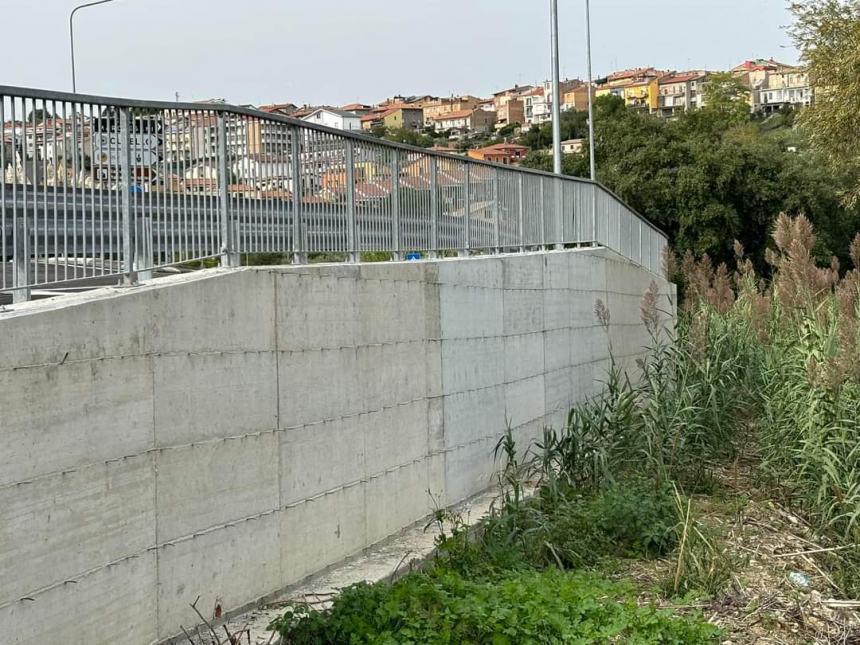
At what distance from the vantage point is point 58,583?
527cm

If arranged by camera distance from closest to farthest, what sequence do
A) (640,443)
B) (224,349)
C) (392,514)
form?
(224,349) < (392,514) < (640,443)

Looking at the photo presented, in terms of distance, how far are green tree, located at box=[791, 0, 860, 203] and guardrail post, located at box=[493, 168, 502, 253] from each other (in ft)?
36.2

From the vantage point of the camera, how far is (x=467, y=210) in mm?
12094

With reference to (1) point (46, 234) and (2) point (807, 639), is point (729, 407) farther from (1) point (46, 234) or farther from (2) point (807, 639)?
(1) point (46, 234)

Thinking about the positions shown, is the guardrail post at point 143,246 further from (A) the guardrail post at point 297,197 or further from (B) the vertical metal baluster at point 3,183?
(A) the guardrail post at point 297,197

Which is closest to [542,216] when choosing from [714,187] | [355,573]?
[355,573]

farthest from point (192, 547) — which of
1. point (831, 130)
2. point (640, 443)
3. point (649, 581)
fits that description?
point (831, 130)

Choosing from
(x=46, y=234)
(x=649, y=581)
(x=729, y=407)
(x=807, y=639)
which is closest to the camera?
(x=46, y=234)

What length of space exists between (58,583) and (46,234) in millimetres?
1634

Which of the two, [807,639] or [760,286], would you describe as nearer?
[807,639]

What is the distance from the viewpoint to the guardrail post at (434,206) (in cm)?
1101

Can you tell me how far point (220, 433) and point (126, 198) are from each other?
136cm

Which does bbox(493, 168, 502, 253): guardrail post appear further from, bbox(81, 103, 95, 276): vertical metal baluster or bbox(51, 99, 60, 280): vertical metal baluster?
bbox(51, 99, 60, 280): vertical metal baluster

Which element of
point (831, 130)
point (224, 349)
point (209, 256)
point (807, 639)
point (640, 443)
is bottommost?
point (807, 639)
